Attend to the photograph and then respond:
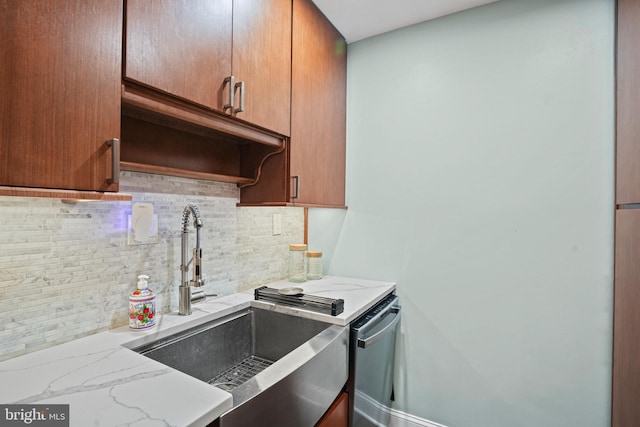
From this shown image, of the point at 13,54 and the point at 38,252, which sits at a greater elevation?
the point at 13,54

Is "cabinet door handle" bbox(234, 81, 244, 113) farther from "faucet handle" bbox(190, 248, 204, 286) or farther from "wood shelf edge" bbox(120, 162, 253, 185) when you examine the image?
"faucet handle" bbox(190, 248, 204, 286)

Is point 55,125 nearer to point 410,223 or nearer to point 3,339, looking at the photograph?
point 3,339

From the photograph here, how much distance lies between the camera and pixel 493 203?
1626 millimetres

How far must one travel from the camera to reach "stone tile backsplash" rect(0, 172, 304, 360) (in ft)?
2.99

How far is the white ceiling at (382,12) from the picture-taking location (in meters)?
1.65

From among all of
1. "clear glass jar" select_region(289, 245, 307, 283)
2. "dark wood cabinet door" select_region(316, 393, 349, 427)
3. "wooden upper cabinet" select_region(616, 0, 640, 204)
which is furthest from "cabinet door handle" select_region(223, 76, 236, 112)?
"wooden upper cabinet" select_region(616, 0, 640, 204)

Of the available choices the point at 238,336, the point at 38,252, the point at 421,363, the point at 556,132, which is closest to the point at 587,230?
the point at 556,132

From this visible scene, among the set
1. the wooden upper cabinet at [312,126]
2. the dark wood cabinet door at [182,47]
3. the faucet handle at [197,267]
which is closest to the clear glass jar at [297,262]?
the wooden upper cabinet at [312,126]

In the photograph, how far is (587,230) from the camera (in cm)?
143

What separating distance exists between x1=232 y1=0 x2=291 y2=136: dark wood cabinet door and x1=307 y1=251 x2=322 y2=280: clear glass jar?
2.68ft

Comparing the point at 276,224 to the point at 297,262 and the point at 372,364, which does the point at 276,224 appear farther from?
the point at 372,364

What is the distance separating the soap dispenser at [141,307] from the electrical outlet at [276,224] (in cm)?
88

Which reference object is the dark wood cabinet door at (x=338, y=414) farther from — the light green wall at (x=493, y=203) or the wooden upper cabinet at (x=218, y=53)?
the wooden upper cabinet at (x=218, y=53)

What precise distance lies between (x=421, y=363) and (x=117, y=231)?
1.67 m
